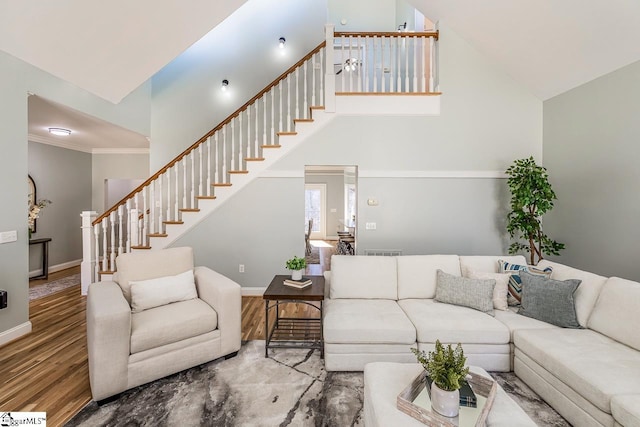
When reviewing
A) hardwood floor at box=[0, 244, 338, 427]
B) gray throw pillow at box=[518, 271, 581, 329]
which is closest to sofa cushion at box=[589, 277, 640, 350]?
gray throw pillow at box=[518, 271, 581, 329]

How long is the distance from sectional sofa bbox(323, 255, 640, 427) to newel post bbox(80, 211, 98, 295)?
11.7 feet

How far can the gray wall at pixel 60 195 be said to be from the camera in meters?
5.26

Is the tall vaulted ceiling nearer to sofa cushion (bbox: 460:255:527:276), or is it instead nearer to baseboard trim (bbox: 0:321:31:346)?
sofa cushion (bbox: 460:255:527:276)

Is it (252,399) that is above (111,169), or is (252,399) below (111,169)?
below

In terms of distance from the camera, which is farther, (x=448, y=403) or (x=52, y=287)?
(x=52, y=287)

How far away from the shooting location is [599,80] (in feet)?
11.2

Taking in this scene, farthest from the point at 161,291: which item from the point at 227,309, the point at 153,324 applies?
the point at 227,309

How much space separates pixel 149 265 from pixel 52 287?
3.28m

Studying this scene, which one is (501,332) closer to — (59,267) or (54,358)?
(54,358)

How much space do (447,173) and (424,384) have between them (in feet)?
11.2

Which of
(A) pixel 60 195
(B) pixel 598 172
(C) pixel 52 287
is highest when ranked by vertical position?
(B) pixel 598 172

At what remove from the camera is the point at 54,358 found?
2.59 m

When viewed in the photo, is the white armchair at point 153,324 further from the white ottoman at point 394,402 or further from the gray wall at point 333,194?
the gray wall at point 333,194

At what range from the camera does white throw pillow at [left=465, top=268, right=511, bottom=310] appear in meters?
2.69
